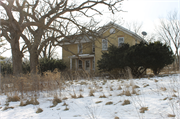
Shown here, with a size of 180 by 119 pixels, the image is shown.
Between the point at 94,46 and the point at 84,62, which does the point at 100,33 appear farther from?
the point at 84,62

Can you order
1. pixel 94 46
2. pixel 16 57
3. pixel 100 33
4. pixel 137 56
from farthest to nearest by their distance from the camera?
pixel 94 46, pixel 100 33, pixel 137 56, pixel 16 57

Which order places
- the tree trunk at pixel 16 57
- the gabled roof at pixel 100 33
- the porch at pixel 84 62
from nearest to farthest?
the tree trunk at pixel 16 57
the gabled roof at pixel 100 33
the porch at pixel 84 62

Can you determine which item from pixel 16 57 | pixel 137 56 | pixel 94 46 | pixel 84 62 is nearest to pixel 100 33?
pixel 94 46

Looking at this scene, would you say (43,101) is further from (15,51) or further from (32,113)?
(15,51)

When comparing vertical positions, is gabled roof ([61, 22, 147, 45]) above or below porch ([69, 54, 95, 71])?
above

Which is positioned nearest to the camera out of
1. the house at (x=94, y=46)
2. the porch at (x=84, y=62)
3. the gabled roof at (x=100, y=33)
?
the gabled roof at (x=100, y=33)

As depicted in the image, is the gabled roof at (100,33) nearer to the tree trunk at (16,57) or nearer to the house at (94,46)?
the house at (94,46)

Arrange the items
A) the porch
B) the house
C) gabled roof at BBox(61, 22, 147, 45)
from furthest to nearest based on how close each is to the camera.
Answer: the porch, the house, gabled roof at BBox(61, 22, 147, 45)

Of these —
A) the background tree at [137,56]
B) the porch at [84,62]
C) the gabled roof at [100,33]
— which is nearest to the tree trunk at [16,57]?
the gabled roof at [100,33]

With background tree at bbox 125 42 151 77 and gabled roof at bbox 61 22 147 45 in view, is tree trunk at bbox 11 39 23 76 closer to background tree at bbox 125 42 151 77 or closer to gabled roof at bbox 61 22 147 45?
gabled roof at bbox 61 22 147 45

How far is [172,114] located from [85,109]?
1.94m

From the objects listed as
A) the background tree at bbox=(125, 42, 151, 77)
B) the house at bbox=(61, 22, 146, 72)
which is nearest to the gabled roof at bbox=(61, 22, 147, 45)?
the house at bbox=(61, 22, 146, 72)

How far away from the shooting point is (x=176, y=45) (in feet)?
106

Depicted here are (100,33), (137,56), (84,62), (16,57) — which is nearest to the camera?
(16,57)
